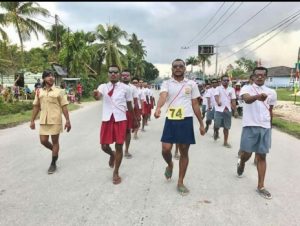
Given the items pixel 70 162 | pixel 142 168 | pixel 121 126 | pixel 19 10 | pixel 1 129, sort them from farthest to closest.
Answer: pixel 19 10 < pixel 1 129 < pixel 70 162 < pixel 142 168 < pixel 121 126

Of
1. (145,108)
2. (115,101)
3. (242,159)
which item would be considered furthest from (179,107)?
(145,108)

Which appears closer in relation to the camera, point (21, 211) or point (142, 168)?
point (21, 211)

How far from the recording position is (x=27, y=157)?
25.2ft

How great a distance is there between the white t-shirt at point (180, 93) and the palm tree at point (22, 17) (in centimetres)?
2657

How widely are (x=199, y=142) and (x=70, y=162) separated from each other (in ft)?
13.0

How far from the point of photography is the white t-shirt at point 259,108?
532 cm

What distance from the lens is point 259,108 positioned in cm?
534

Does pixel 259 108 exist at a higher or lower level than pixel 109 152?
higher

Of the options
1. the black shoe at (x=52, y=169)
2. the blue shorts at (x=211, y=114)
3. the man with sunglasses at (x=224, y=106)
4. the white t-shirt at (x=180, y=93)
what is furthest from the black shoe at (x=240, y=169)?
the blue shorts at (x=211, y=114)

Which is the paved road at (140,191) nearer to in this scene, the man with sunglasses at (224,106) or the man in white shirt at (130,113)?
the man in white shirt at (130,113)

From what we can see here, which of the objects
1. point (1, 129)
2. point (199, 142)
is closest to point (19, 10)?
point (1, 129)

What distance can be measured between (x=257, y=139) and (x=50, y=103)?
3.54m

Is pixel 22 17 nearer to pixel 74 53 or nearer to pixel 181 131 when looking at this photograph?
pixel 74 53

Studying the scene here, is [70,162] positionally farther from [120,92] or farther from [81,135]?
[81,135]
